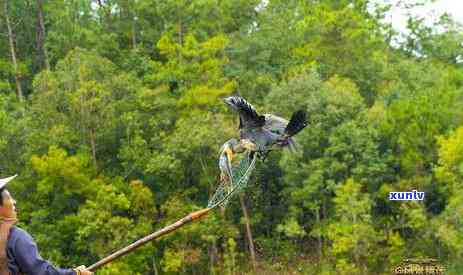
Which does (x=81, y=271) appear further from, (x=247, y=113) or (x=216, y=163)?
(x=216, y=163)

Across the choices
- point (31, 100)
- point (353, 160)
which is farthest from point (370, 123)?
point (31, 100)

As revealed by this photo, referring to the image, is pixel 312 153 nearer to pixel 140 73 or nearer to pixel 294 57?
pixel 294 57

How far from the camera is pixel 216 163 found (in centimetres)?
2138

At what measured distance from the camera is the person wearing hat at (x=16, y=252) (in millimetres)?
3436

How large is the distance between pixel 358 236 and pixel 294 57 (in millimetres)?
6251

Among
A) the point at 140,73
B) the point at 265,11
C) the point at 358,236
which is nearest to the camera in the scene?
the point at 358,236

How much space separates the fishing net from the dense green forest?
50.6ft

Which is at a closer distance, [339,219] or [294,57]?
[339,219]

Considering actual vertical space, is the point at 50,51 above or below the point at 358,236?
above

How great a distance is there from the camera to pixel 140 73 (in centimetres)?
2412

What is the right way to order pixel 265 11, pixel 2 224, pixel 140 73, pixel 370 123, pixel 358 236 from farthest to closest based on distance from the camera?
pixel 265 11 < pixel 140 73 < pixel 370 123 < pixel 358 236 < pixel 2 224

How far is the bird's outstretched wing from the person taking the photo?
13.6ft

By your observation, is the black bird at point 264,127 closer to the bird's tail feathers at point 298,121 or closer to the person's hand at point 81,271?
the bird's tail feathers at point 298,121

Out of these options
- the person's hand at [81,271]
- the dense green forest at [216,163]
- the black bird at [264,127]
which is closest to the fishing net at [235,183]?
the black bird at [264,127]
